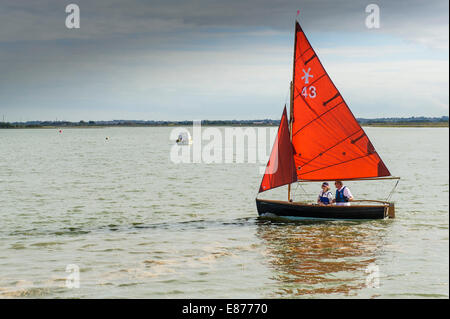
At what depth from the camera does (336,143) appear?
28125 mm

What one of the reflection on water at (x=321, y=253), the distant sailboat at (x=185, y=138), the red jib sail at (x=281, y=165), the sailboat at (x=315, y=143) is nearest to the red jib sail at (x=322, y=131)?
the sailboat at (x=315, y=143)

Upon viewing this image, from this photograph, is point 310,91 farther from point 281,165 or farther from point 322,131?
point 281,165

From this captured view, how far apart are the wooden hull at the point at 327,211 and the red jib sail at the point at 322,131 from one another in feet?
7.23

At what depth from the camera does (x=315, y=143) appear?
28172 millimetres

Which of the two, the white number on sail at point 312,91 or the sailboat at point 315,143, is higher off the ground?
the white number on sail at point 312,91

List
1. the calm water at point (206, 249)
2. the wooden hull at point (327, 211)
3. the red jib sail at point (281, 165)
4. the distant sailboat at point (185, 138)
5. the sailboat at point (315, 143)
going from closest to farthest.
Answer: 1. the calm water at point (206, 249)
2. the wooden hull at point (327, 211)
3. the sailboat at point (315, 143)
4. the red jib sail at point (281, 165)
5. the distant sailboat at point (185, 138)

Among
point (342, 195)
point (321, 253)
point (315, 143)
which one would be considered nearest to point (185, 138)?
point (315, 143)

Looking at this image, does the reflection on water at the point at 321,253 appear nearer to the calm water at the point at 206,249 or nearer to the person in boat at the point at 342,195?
the calm water at the point at 206,249

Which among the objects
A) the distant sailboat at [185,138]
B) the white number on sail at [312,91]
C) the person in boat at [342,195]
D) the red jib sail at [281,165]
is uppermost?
the distant sailboat at [185,138]

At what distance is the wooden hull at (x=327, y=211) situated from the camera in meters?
26.7
